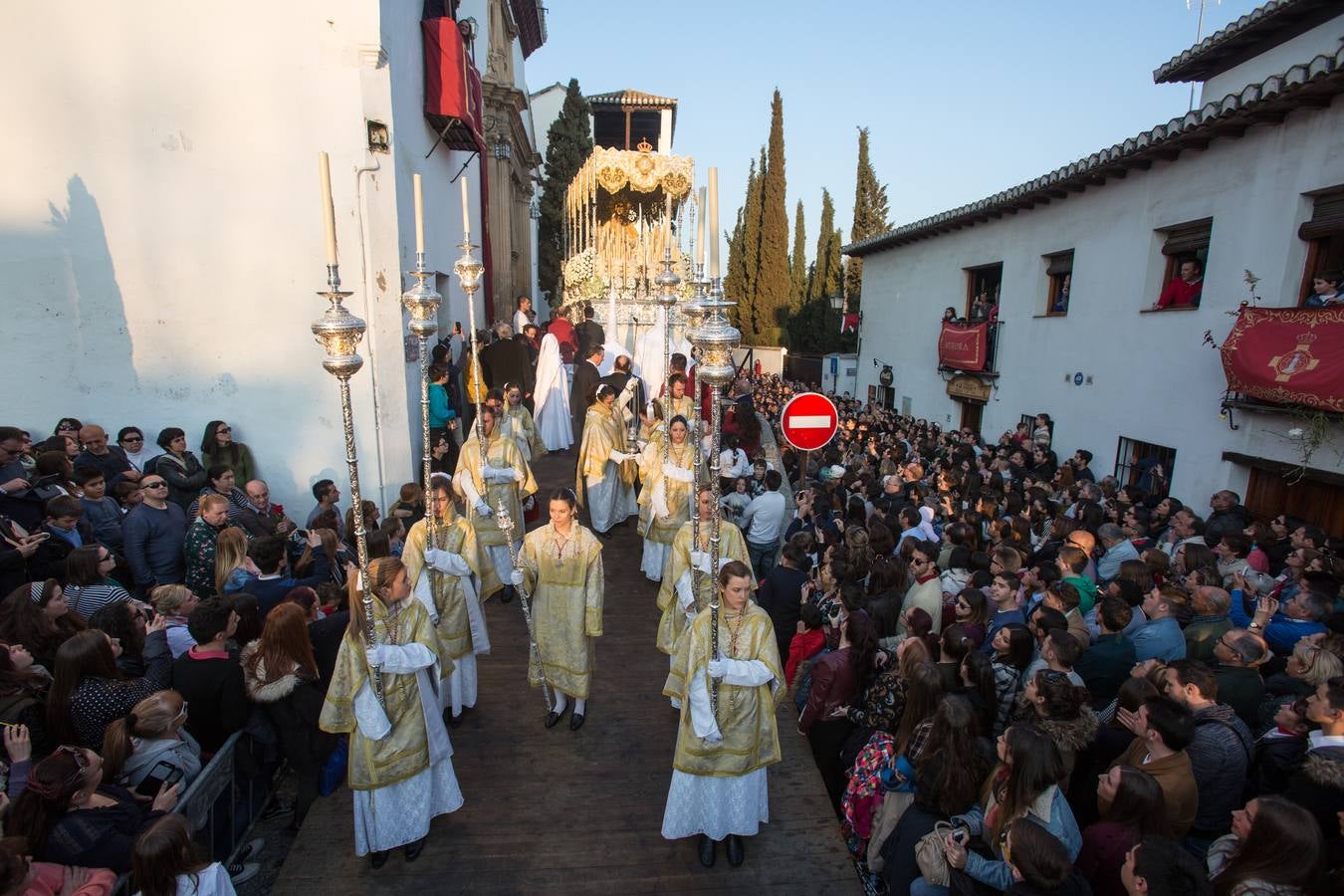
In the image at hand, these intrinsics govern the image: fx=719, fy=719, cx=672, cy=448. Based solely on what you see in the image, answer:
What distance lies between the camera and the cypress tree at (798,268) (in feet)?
110

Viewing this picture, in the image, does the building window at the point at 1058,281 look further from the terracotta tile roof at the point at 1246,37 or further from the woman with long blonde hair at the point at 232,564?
the woman with long blonde hair at the point at 232,564

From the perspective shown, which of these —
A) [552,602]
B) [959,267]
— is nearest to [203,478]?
[552,602]

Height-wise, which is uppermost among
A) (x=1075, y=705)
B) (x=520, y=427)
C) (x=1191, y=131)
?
(x=1191, y=131)

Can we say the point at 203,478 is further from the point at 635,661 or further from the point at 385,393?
the point at 635,661

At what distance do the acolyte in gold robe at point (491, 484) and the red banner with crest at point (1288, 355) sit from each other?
27.2 feet

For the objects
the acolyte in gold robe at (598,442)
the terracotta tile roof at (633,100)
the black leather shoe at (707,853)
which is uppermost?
the terracotta tile roof at (633,100)

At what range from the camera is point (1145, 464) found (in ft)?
34.7

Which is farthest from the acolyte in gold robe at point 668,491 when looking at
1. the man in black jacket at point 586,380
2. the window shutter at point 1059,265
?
the window shutter at point 1059,265

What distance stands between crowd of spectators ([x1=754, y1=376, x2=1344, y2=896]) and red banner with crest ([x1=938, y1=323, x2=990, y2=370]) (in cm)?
900

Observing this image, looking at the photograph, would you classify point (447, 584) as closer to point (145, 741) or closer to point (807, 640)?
point (145, 741)

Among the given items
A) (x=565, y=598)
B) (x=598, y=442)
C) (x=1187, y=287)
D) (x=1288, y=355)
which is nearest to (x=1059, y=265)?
(x=1187, y=287)

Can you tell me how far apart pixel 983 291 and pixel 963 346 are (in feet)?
5.12

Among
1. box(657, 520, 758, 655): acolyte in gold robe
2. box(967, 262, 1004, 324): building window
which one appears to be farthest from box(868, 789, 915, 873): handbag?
box(967, 262, 1004, 324): building window

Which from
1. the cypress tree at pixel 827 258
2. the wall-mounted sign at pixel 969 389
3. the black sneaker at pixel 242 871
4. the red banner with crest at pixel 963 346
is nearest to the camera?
the black sneaker at pixel 242 871
